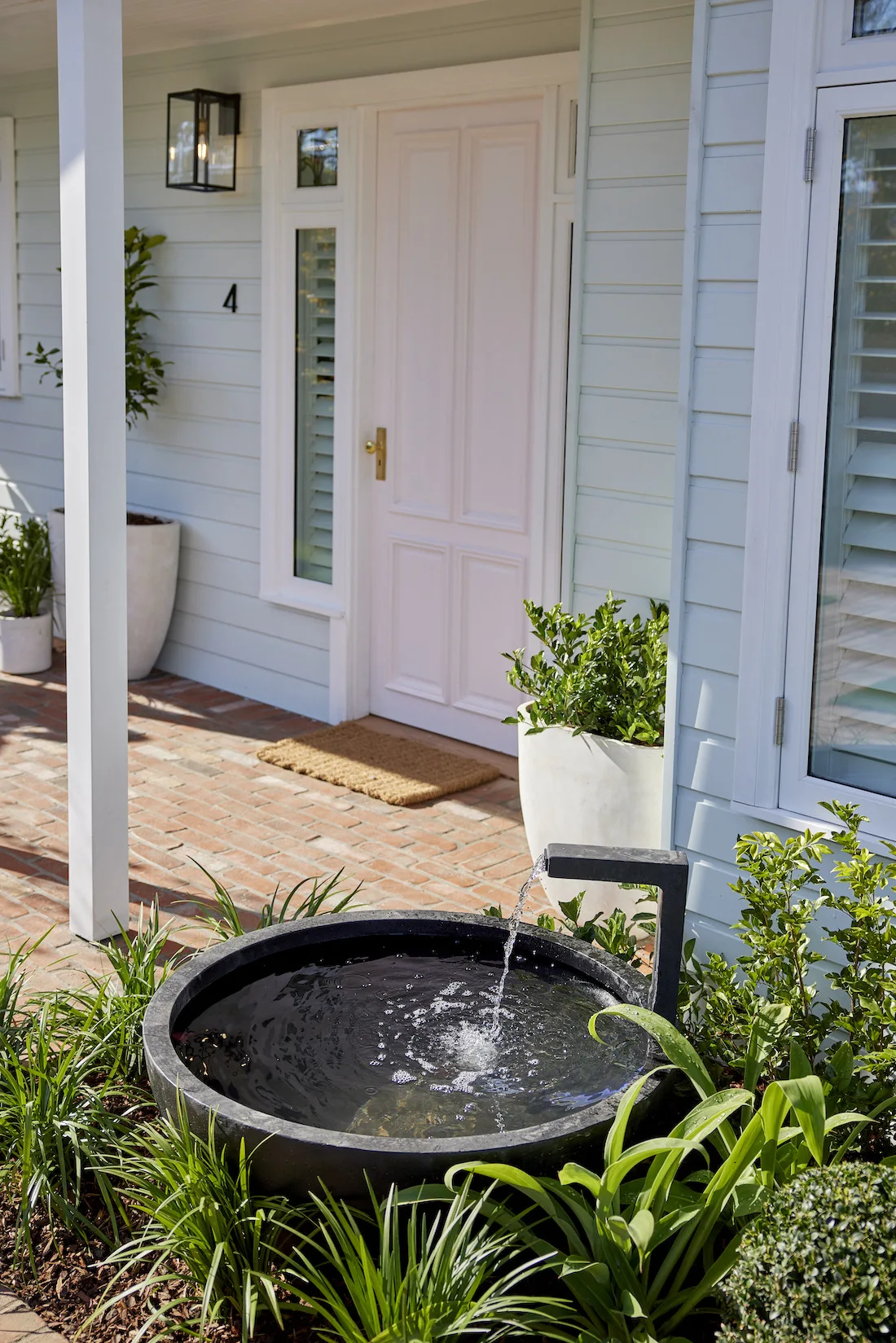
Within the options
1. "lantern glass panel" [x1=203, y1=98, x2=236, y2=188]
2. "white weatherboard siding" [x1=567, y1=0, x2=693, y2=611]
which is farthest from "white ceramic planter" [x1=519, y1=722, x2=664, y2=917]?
"lantern glass panel" [x1=203, y1=98, x2=236, y2=188]

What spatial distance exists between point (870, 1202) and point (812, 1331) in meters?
0.20

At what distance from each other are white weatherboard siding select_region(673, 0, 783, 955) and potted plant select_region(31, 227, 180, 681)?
381 cm

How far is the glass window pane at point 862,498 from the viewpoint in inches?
116

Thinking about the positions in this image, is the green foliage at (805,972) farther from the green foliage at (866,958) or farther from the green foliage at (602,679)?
the green foliage at (602,679)

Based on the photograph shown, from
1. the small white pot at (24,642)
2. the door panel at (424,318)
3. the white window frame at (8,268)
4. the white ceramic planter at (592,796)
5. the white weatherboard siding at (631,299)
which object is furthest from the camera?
the white window frame at (8,268)

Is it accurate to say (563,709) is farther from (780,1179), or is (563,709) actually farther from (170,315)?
(170,315)

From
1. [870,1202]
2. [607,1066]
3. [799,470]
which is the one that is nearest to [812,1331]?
[870,1202]

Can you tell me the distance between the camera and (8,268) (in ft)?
26.3

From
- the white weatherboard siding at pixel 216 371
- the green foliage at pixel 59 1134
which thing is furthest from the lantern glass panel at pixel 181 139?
the green foliage at pixel 59 1134

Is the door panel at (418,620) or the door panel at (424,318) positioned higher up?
the door panel at (424,318)

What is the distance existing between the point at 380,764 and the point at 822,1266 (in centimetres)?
383

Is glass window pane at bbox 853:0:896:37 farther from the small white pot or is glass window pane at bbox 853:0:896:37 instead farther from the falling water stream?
the small white pot

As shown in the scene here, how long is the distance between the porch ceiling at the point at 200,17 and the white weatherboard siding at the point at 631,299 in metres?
1.12

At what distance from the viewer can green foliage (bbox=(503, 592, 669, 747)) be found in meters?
4.05
